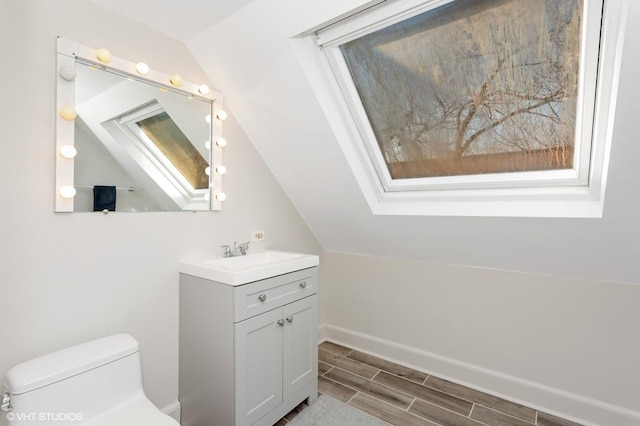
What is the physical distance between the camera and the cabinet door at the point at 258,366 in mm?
1632

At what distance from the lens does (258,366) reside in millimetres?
1735

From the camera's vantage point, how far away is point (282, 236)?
2625 millimetres

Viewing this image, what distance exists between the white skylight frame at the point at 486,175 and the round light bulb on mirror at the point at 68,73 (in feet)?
3.57

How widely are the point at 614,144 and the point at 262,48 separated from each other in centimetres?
167

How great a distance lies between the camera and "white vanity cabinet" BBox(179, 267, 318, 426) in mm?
1633

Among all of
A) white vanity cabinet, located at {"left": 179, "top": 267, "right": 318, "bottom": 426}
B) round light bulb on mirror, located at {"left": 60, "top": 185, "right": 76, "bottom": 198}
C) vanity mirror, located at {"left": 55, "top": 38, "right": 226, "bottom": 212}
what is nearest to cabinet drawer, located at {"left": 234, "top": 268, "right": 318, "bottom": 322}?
white vanity cabinet, located at {"left": 179, "top": 267, "right": 318, "bottom": 426}

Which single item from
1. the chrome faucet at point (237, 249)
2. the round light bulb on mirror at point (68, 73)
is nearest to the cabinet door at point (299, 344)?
the chrome faucet at point (237, 249)

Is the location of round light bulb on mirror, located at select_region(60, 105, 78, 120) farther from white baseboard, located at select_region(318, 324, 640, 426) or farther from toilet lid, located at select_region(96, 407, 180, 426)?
white baseboard, located at select_region(318, 324, 640, 426)

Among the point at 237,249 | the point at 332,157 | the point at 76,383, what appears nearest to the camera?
the point at 76,383

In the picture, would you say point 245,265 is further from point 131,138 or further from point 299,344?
point 131,138

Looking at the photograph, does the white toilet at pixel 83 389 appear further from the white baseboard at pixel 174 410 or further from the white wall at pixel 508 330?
the white wall at pixel 508 330

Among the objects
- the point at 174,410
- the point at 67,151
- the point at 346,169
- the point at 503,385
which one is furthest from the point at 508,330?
the point at 67,151

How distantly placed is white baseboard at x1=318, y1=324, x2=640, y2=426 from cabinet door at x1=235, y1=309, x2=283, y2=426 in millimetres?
1138

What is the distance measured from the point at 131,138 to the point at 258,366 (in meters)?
1.40
